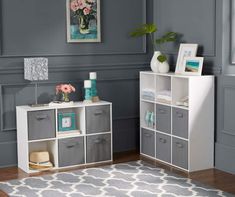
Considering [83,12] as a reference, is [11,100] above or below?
below

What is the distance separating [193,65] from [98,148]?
4.40ft

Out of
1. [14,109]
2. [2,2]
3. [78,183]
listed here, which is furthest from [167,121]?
[2,2]

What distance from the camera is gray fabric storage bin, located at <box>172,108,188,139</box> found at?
16.1 ft

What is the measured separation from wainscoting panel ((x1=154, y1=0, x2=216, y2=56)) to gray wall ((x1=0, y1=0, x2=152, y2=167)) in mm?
249

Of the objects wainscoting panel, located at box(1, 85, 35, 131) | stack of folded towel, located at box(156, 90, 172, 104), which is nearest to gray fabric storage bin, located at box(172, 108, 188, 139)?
stack of folded towel, located at box(156, 90, 172, 104)

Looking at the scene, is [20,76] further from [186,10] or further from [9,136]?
[186,10]

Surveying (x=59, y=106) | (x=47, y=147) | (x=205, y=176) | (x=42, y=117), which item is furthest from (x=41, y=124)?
(x=205, y=176)

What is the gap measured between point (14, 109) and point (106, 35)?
4.48ft

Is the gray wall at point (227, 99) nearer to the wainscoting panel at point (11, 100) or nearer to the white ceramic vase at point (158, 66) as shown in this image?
the white ceramic vase at point (158, 66)

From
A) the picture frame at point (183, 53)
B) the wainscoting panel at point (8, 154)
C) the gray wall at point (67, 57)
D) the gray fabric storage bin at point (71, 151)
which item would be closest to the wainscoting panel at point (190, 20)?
the picture frame at point (183, 53)

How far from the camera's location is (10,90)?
17.0 ft

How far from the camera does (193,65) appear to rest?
5.05 metres

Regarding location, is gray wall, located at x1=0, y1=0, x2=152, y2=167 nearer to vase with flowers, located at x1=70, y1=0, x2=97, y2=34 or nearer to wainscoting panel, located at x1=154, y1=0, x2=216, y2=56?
vase with flowers, located at x1=70, y1=0, x2=97, y2=34

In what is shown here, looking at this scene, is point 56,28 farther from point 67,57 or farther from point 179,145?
point 179,145
